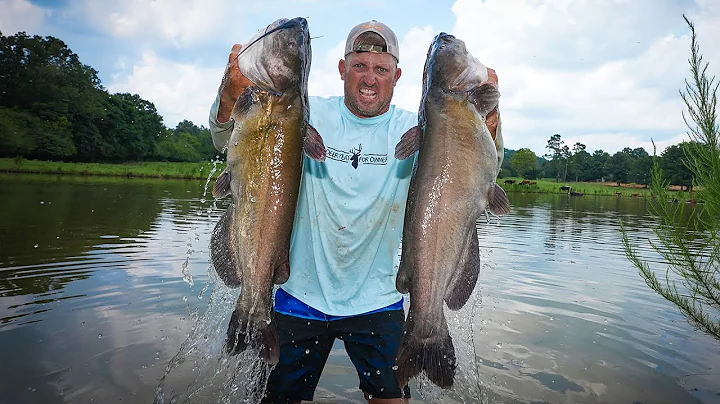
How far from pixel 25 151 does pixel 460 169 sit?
57.9 m

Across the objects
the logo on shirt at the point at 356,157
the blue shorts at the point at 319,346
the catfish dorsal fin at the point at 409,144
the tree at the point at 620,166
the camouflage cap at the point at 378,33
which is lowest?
the blue shorts at the point at 319,346

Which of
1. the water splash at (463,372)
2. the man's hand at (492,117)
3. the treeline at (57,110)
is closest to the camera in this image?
the man's hand at (492,117)

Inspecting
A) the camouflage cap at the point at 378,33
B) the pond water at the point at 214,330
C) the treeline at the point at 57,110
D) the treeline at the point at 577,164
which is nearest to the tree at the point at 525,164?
the treeline at the point at 577,164

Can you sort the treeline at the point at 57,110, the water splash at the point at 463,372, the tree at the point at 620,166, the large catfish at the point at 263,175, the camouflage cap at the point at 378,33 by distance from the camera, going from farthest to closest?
the tree at the point at 620,166 < the treeline at the point at 57,110 < the water splash at the point at 463,372 < the camouflage cap at the point at 378,33 < the large catfish at the point at 263,175

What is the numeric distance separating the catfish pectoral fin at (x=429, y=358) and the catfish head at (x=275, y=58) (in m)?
1.73

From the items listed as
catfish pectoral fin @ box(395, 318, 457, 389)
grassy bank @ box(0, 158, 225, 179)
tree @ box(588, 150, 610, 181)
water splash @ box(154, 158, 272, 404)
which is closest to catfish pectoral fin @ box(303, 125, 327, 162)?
catfish pectoral fin @ box(395, 318, 457, 389)

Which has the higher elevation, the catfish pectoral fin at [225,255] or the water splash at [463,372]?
the catfish pectoral fin at [225,255]

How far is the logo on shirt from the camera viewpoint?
373cm

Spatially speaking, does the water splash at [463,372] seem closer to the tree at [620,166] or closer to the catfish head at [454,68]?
the catfish head at [454,68]

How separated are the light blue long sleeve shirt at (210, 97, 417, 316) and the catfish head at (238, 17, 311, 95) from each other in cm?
82

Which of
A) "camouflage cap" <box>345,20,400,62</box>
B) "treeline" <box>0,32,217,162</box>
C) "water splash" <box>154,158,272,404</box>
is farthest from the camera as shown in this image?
"treeline" <box>0,32,217,162</box>

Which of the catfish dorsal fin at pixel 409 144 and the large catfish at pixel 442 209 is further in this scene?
the catfish dorsal fin at pixel 409 144

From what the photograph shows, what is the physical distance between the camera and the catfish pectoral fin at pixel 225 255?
10.1 feet

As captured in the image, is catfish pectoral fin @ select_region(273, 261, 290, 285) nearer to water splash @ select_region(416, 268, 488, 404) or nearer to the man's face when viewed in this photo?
the man's face
